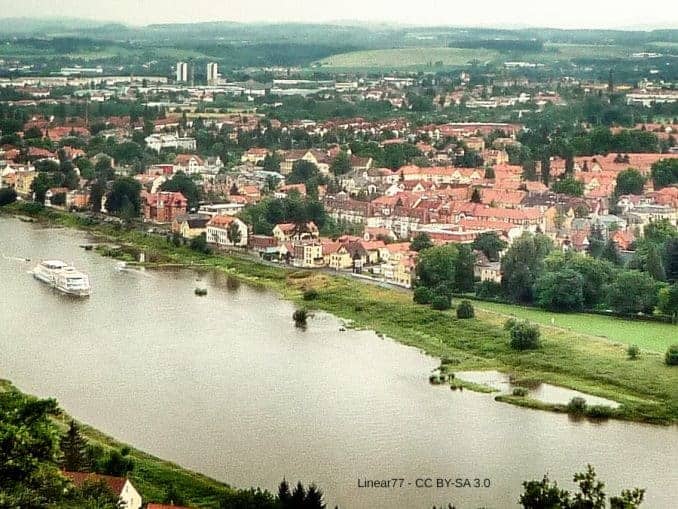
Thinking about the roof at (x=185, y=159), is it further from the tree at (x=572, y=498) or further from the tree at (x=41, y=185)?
the tree at (x=572, y=498)

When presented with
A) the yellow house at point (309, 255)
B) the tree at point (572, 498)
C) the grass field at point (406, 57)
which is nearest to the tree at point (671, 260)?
the yellow house at point (309, 255)

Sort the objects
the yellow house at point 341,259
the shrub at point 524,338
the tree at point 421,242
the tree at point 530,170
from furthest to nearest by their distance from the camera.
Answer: the tree at point 530,170 < the yellow house at point 341,259 < the tree at point 421,242 < the shrub at point 524,338

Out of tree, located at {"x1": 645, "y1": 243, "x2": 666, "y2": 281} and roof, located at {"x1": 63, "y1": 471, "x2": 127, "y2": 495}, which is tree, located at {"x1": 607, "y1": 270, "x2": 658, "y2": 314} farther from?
roof, located at {"x1": 63, "y1": 471, "x2": 127, "y2": 495}

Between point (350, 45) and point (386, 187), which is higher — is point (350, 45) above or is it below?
above

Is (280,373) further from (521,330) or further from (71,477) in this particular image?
(71,477)

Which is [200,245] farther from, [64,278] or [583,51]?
[583,51]

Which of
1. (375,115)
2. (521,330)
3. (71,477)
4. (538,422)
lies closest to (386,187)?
(375,115)
